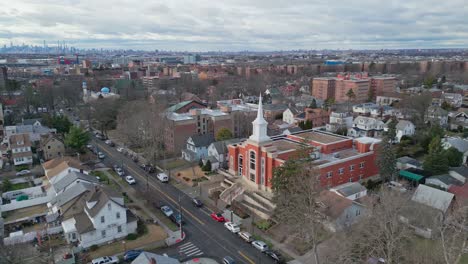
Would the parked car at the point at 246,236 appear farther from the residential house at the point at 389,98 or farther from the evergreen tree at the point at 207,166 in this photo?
the residential house at the point at 389,98

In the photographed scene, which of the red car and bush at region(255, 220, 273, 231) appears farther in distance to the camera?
the red car

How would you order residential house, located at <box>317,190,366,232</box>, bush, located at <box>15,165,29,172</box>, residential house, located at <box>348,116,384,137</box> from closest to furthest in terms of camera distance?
residential house, located at <box>317,190,366,232</box>
bush, located at <box>15,165,29,172</box>
residential house, located at <box>348,116,384,137</box>

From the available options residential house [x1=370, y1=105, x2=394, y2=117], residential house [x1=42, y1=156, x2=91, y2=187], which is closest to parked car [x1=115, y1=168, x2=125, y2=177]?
residential house [x1=42, y1=156, x2=91, y2=187]

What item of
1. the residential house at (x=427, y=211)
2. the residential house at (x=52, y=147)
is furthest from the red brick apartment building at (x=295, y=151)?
the residential house at (x=52, y=147)

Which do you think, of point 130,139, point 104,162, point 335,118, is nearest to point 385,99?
point 335,118

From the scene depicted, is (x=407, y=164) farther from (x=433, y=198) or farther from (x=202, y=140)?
(x=202, y=140)

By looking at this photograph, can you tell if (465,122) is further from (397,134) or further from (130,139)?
(130,139)

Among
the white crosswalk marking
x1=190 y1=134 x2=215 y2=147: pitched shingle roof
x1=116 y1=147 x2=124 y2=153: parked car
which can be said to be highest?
A: x1=190 y1=134 x2=215 y2=147: pitched shingle roof

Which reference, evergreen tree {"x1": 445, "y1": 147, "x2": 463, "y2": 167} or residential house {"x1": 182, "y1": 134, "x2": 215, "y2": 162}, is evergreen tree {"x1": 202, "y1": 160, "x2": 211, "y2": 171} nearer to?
residential house {"x1": 182, "y1": 134, "x2": 215, "y2": 162}
